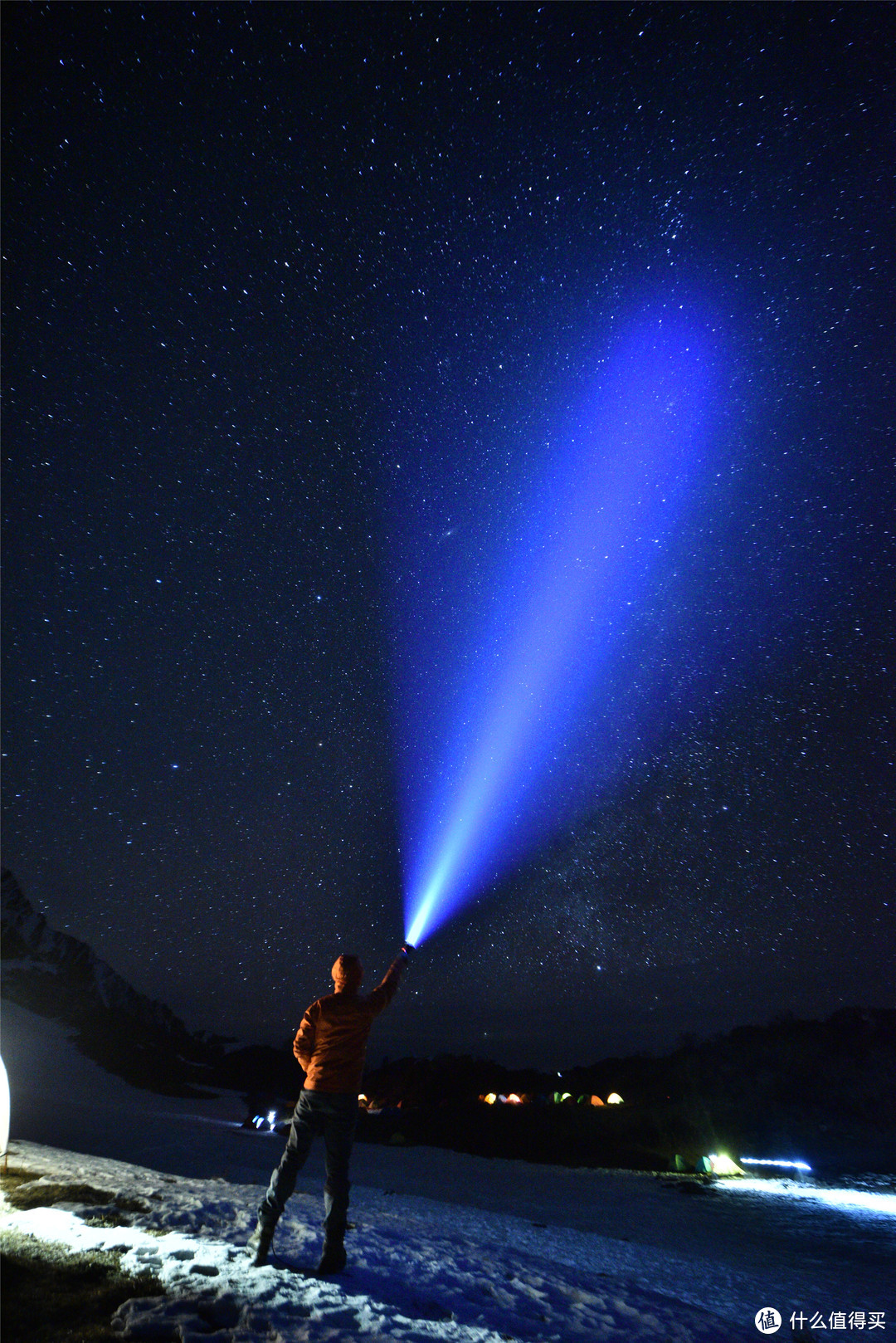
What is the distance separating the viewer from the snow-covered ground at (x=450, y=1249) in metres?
3.97

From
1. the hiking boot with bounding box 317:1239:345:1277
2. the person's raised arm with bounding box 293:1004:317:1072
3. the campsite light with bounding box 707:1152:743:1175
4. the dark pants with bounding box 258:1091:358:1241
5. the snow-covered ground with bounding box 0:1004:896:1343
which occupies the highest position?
the person's raised arm with bounding box 293:1004:317:1072

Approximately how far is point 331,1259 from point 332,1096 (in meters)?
1.15

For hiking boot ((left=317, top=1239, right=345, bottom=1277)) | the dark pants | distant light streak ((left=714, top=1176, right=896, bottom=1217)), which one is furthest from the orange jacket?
distant light streak ((left=714, top=1176, right=896, bottom=1217))

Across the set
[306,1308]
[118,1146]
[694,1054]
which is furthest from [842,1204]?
[694,1054]

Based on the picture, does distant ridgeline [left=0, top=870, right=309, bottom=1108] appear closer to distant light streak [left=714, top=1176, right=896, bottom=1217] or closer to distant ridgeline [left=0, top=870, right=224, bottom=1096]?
distant ridgeline [left=0, top=870, right=224, bottom=1096]

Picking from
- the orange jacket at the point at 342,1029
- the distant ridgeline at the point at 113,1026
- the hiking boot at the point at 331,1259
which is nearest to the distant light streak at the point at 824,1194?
the hiking boot at the point at 331,1259

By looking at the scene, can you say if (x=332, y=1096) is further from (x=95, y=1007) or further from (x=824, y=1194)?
(x=95, y=1007)

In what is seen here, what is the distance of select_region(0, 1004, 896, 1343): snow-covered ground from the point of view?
3967 millimetres

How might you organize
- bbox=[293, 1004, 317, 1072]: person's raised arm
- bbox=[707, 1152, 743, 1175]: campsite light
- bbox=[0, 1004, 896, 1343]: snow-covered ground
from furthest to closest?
1. bbox=[707, 1152, 743, 1175]: campsite light
2. bbox=[293, 1004, 317, 1072]: person's raised arm
3. bbox=[0, 1004, 896, 1343]: snow-covered ground

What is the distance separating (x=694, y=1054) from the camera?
59531mm

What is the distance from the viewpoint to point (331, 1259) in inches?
180

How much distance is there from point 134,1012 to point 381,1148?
69.0 meters

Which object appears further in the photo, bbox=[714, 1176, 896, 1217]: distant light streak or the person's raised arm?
bbox=[714, 1176, 896, 1217]: distant light streak

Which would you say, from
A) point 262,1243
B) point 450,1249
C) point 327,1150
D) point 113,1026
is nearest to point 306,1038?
point 327,1150
